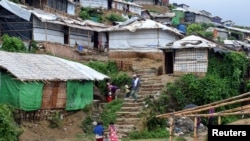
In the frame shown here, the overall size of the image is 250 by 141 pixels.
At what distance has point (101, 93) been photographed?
1047 inches

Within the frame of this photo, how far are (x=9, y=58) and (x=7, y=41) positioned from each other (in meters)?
5.86

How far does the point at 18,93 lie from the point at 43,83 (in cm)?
136

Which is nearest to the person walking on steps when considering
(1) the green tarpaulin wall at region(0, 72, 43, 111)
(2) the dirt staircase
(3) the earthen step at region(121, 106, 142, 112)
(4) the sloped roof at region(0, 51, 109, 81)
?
(2) the dirt staircase

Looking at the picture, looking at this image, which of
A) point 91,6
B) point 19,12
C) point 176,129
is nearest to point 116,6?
point 91,6

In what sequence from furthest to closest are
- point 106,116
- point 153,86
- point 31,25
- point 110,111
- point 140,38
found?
point 140,38
point 31,25
point 153,86
point 110,111
point 106,116

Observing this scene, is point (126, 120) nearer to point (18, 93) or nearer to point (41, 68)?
point (41, 68)

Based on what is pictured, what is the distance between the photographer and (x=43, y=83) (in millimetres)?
20594

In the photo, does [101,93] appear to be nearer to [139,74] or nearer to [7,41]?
[139,74]

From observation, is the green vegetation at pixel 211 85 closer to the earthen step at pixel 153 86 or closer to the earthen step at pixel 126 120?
the earthen step at pixel 153 86

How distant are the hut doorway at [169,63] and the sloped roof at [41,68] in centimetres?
727

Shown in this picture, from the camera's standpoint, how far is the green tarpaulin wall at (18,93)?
19.6 meters

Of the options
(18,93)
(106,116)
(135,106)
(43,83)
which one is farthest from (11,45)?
(135,106)

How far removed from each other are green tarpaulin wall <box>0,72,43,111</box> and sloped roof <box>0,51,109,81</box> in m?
0.37

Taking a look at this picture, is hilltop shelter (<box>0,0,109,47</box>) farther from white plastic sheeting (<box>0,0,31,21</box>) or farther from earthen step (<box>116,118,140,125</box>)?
earthen step (<box>116,118,140,125</box>)
